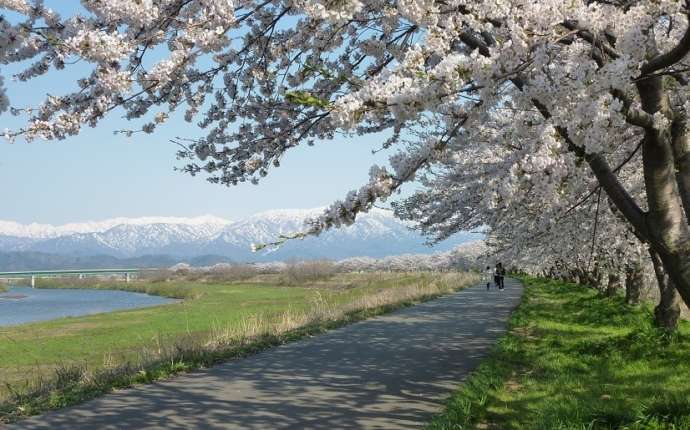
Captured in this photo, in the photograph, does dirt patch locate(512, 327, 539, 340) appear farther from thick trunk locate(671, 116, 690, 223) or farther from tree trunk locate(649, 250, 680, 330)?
thick trunk locate(671, 116, 690, 223)

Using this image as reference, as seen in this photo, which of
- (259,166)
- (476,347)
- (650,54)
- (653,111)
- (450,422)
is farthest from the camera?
(476,347)

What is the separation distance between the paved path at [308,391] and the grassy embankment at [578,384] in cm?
52

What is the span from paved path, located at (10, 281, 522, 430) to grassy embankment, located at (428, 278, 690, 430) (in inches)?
20.4

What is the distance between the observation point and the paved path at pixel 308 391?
22.0 feet

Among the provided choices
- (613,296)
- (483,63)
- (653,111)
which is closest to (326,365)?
(653,111)

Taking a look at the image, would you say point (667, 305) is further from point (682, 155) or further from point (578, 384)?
point (682, 155)

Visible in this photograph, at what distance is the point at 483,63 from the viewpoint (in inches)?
145

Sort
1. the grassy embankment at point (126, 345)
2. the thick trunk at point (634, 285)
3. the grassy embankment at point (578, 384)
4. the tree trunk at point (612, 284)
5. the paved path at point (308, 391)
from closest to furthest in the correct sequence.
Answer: the grassy embankment at point (578, 384), the paved path at point (308, 391), the grassy embankment at point (126, 345), the thick trunk at point (634, 285), the tree trunk at point (612, 284)

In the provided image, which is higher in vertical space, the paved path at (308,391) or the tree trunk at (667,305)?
the tree trunk at (667,305)

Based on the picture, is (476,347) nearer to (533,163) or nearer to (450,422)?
(450,422)

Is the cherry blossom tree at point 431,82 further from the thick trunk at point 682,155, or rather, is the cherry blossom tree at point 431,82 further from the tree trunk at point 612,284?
the tree trunk at point 612,284

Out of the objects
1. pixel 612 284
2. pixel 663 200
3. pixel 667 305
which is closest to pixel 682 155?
pixel 663 200

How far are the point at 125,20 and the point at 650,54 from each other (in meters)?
4.47

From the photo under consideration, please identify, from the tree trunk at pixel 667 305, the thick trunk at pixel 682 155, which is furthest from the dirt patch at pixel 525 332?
the thick trunk at pixel 682 155
